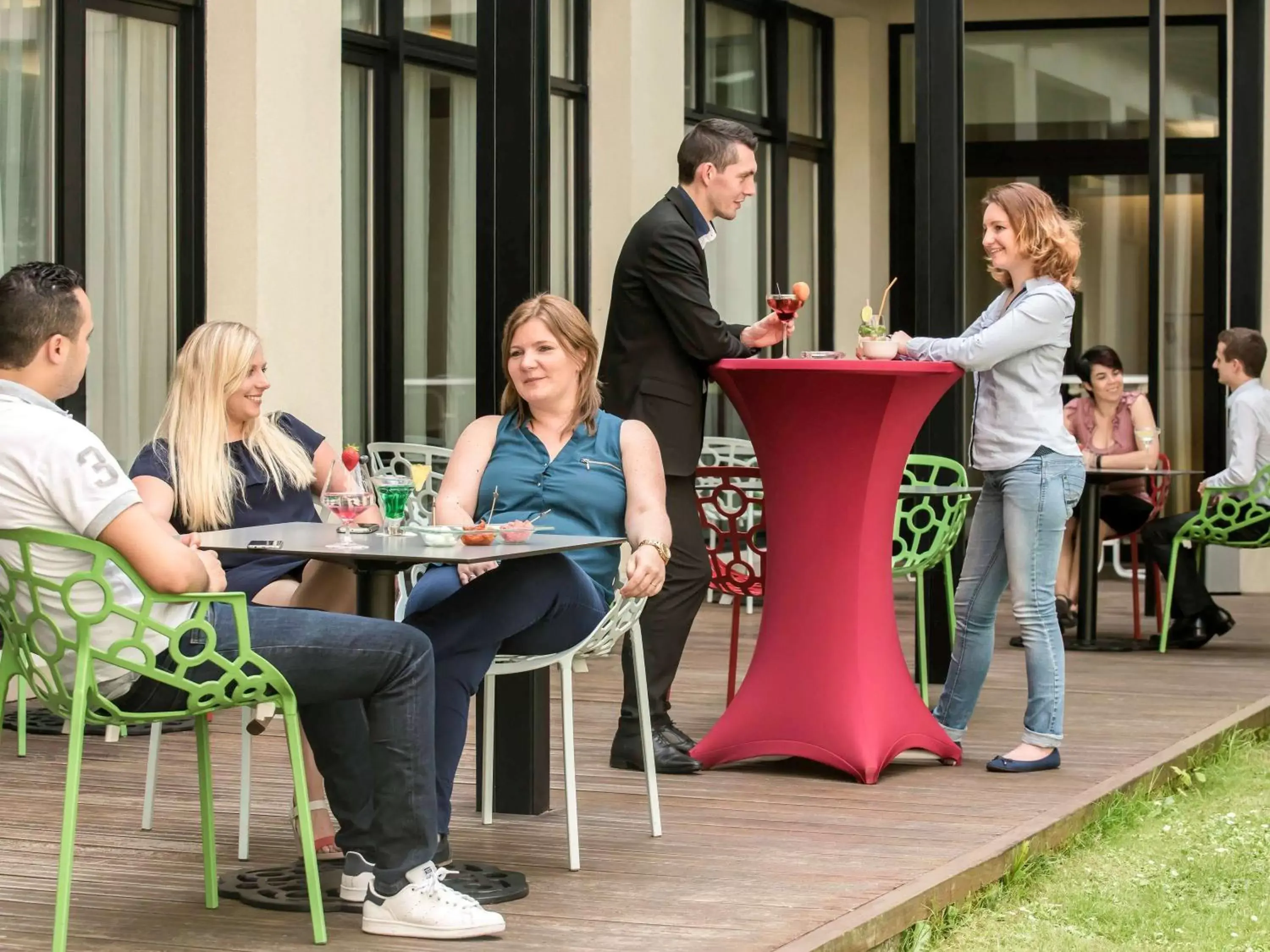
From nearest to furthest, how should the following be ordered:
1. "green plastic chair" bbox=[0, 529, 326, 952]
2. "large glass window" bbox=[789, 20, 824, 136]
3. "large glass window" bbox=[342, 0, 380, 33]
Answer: "green plastic chair" bbox=[0, 529, 326, 952] < "large glass window" bbox=[342, 0, 380, 33] < "large glass window" bbox=[789, 20, 824, 136]

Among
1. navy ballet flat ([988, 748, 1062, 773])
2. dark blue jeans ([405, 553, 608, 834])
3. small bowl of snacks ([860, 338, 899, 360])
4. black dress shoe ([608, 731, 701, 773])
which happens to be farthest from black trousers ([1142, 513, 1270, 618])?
dark blue jeans ([405, 553, 608, 834])

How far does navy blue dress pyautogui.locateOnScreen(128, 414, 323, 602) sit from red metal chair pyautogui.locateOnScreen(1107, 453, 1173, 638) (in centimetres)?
493

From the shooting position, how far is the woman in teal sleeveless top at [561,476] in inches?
162

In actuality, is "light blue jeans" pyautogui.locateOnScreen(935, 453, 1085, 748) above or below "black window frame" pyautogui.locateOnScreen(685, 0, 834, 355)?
below

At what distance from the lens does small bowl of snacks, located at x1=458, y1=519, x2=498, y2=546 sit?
12.0 feet

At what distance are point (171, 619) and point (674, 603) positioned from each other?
2.08m

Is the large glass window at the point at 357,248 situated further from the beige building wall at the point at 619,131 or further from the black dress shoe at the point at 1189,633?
the black dress shoe at the point at 1189,633

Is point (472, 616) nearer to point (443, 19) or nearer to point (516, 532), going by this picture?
point (516, 532)

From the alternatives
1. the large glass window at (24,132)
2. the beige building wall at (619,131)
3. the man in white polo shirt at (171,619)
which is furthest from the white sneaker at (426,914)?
the beige building wall at (619,131)

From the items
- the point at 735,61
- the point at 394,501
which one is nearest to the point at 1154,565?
the point at 735,61

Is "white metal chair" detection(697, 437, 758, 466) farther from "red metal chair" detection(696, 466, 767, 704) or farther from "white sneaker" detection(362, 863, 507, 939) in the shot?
"white sneaker" detection(362, 863, 507, 939)

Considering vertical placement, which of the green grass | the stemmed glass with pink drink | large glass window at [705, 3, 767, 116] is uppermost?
large glass window at [705, 3, 767, 116]

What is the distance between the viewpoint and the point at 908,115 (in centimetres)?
1230

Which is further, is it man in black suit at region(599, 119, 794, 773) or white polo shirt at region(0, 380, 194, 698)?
man in black suit at region(599, 119, 794, 773)
